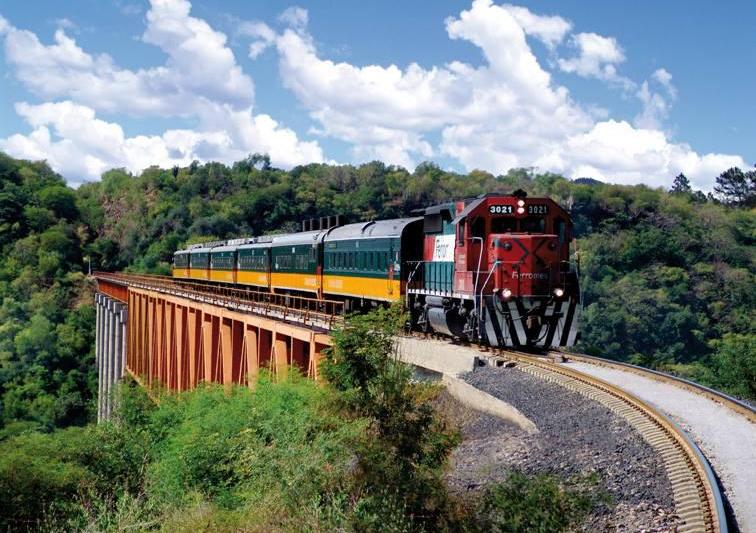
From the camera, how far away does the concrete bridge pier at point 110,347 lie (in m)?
51.6

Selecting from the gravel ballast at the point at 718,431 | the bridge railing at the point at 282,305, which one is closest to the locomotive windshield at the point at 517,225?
the gravel ballast at the point at 718,431

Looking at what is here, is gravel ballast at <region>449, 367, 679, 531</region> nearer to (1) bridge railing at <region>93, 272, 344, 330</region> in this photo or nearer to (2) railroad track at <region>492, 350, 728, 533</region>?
(2) railroad track at <region>492, 350, 728, 533</region>

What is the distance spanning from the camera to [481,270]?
56.0 ft

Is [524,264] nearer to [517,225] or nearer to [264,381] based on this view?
[517,225]

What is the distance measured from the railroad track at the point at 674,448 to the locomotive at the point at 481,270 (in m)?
2.14

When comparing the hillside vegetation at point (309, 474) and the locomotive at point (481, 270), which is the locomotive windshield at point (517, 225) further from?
the hillside vegetation at point (309, 474)

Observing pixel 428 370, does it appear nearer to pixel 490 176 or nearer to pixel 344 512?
pixel 344 512

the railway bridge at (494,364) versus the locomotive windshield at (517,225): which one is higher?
the locomotive windshield at (517,225)

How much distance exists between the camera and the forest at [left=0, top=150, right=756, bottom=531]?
10516mm

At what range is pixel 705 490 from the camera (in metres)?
8.06

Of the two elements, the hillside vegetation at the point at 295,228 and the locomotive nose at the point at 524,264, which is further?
the hillside vegetation at the point at 295,228

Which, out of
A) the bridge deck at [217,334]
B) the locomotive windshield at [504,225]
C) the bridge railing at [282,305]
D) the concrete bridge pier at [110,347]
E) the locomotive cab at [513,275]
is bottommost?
the concrete bridge pier at [110,347]

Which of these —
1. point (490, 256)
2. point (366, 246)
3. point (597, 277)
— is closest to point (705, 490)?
point (490, 256)

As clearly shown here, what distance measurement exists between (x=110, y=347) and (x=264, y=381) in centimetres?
4111
